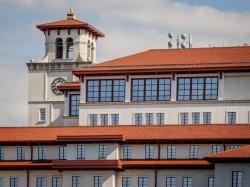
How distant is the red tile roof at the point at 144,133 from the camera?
105625 millimetres

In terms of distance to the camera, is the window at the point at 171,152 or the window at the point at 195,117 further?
the window at the point at 195,117

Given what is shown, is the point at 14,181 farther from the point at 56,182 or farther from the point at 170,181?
the point at 170,181

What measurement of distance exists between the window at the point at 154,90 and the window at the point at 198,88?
137cm

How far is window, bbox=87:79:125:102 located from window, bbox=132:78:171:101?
213 cm

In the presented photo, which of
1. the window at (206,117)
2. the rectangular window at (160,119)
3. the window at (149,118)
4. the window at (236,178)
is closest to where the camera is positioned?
the window at (236,178)

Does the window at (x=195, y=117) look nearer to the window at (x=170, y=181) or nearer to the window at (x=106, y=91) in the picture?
the window at (x=106, y=91)

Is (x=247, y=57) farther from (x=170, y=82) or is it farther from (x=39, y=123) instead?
(x=39, y=123)

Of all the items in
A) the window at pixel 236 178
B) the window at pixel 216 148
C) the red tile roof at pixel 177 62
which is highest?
the red tile roof at pixel 177 62

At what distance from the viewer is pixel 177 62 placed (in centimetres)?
12050

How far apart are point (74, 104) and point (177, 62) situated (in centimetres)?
1375

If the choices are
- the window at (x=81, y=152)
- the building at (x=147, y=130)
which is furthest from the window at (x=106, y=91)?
the window at (x=81, y=152)

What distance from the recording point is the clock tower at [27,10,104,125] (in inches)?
5679

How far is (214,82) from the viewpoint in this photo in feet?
382

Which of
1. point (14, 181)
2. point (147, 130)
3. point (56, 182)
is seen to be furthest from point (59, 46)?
point (147, 130)
